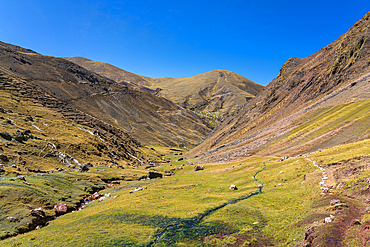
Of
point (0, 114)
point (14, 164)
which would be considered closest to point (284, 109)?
point (14, 164)

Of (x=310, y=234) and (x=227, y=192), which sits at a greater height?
(x=310, y=234)

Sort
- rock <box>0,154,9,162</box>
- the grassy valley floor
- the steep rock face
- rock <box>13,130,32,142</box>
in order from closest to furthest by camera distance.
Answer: the grassy valley floor → rock <box>0,154,9,162</box> → rock <box>13,130,32,142</box> → the steep rock face

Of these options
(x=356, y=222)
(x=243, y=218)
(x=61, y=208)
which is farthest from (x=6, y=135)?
(x=356, y=222)

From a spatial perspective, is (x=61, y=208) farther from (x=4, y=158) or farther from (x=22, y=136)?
(x=22, y=136)

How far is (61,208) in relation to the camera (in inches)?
1420

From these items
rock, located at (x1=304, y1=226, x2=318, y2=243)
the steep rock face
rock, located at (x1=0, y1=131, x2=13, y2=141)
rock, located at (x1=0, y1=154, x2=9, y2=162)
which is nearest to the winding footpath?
rock, located at (x1=304, y1=226, x2=318, y2=243)

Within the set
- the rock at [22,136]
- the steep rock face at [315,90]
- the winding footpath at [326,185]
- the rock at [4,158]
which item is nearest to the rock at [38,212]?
the rock at [4,158]

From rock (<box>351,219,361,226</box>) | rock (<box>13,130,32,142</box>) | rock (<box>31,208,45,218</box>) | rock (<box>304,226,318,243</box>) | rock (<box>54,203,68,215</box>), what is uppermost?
rock (<box>13,130,32,142</box>)

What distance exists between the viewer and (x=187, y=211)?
2908 centimetres

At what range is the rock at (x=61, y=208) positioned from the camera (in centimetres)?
3534

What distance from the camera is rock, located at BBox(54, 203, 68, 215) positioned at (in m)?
35.3

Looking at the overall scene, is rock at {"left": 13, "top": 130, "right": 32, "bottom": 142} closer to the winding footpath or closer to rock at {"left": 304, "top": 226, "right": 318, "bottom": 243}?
rock at {"left": 304, "top": 226, "right": 318, "bottom": 243}

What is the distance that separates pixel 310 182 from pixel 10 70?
24902 cm

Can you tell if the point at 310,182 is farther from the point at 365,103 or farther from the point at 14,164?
the point at 14,164
